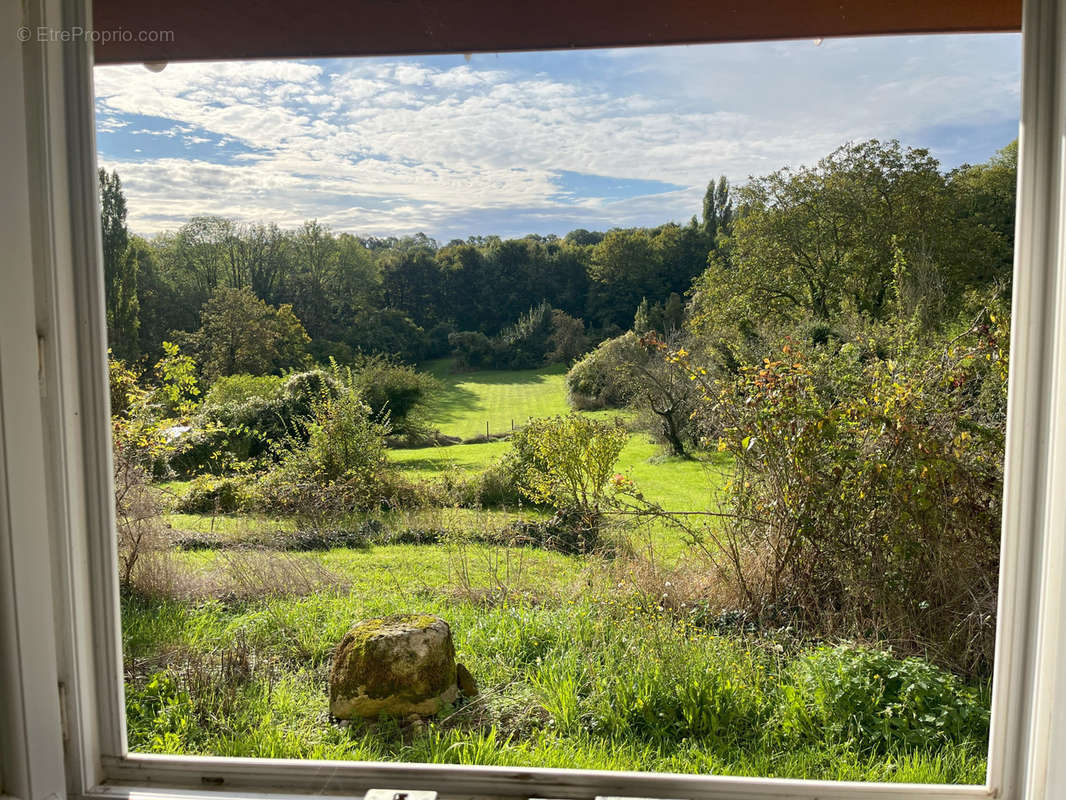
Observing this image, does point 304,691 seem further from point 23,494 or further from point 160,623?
point 23,494

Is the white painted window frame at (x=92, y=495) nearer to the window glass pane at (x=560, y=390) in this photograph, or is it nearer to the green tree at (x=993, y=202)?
the window glass pane at (x=560, y=390)

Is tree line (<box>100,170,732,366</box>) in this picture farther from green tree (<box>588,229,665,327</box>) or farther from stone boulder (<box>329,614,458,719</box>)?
stone boulder (<box>329,614,458,719</box>)

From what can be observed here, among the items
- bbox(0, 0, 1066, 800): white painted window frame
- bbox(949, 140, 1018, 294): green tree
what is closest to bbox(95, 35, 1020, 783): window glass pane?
bbox(949, 140, 1018, 294): green tree

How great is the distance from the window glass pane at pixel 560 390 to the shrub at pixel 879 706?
13mm

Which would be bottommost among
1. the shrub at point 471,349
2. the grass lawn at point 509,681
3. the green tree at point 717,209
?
the grass lawn at point 509,681

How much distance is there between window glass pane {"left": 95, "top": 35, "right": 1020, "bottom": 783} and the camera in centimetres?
238

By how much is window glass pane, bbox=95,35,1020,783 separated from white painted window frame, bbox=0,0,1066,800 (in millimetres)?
1083

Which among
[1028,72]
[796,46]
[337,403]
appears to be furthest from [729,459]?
[1028,72]

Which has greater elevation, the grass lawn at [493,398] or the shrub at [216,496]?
the grass lawn at [493,398]

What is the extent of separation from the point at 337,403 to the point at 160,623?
128 cm

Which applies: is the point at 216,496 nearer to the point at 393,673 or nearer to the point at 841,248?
the point at 393,673

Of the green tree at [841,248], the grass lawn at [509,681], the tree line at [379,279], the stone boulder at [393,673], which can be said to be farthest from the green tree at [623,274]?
the stone boulder at [393,673]

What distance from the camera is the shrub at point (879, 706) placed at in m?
2.04

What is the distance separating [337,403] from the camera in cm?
348
